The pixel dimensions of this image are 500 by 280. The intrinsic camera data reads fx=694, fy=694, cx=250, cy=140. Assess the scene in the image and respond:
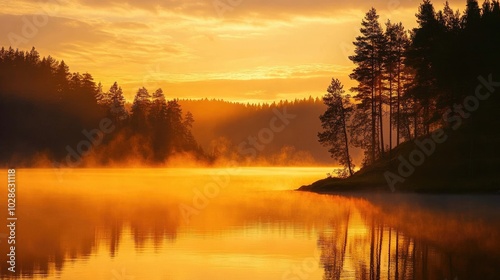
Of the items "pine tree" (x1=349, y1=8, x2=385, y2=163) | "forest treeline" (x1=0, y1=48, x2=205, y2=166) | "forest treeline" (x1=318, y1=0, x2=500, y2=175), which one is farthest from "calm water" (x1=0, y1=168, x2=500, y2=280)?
"forest treeline" (x1=0, y1=48, x2=205, y2=166)

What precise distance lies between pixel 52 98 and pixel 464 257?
170 metres

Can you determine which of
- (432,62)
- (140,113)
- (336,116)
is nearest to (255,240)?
(432,62)

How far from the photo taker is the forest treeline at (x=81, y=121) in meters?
176

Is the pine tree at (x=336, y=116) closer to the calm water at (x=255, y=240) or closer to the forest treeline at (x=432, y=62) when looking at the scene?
the forest treeline at (x=432, y=62)

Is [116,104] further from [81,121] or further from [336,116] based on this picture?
[336,116]

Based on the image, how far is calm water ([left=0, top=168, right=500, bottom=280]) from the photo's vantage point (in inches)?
1041

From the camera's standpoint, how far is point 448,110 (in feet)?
267

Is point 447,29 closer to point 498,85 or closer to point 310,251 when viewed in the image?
point 498,85

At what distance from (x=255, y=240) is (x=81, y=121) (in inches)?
6039

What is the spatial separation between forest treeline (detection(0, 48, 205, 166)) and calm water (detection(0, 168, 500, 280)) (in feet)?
390

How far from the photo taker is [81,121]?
182500mm

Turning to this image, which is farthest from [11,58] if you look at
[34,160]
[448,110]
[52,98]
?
[448,110]

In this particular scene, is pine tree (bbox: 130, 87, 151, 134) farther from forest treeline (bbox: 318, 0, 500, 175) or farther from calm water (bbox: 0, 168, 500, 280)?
calm water (bbox: 0, 168, 500, 280)

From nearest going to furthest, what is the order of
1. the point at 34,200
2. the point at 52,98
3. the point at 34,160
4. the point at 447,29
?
1. the point at 34,200
2. the point at 447,29
3. the point at 34,160
4. the point at 52,98
